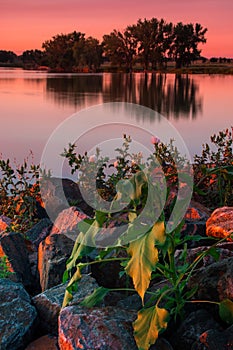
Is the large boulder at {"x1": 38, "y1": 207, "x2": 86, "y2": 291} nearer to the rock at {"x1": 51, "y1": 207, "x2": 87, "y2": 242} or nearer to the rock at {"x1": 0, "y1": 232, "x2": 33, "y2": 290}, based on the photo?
the rock at {"x1": 51, "y1": 207, "x2": 87, "y2": 242}

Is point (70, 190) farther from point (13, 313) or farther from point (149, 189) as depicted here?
point (149, 189)

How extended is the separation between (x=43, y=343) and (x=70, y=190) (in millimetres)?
2594

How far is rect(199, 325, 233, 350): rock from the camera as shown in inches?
98.5

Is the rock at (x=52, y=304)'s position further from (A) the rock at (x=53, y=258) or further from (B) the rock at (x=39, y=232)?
→ (B) the rock at (x=39, y=232)

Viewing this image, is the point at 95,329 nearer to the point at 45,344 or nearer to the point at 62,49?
the point at 45,344

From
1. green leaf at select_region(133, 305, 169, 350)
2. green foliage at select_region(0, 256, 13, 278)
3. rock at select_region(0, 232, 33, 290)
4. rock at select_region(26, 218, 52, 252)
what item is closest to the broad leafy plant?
green leaf at select_region(133, 305, 169, 350)

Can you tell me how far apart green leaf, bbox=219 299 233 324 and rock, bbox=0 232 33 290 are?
1846mm

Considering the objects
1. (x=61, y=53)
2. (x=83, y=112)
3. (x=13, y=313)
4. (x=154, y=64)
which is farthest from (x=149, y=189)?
(x=154, y=64)

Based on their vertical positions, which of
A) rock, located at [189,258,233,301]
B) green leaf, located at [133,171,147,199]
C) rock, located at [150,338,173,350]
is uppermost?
green leaf, located at [133,171,147,199]

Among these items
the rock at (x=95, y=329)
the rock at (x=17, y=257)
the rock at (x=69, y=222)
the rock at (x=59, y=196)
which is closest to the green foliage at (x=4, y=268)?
the rock at (x=17, y=257)

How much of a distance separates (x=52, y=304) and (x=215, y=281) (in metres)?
1.09


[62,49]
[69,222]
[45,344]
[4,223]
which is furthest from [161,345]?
[62,49]

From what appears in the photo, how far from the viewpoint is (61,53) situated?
60.1m

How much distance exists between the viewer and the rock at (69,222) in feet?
12.8
